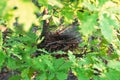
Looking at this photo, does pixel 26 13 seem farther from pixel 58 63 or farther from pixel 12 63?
pixel 12 63

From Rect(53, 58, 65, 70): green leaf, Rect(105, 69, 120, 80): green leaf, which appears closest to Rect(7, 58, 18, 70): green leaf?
Rect(53, 58, 65, 70): green leaf

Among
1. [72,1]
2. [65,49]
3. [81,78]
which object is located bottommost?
[65,49]

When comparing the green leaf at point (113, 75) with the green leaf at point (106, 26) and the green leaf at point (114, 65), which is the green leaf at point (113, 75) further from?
the green leaf at point (106, 26)

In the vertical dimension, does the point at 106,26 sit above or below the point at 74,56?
above

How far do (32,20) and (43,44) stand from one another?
6.75 ft

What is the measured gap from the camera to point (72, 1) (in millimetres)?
1793

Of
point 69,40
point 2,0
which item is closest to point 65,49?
point 69,40

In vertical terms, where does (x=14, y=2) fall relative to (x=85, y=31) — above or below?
above

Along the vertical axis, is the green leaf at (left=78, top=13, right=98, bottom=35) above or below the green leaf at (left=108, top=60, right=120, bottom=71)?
above

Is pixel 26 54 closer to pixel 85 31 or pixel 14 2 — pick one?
pixel 85 31

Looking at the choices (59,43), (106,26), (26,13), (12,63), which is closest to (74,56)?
(12,63)

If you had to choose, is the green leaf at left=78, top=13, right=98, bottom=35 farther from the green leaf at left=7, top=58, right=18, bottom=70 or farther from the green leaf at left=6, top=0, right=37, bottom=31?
the green leaf at left=7, top=58, right=18, bottom=70

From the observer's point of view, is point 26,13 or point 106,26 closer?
point 26,13

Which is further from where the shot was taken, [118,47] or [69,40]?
[69,40]
